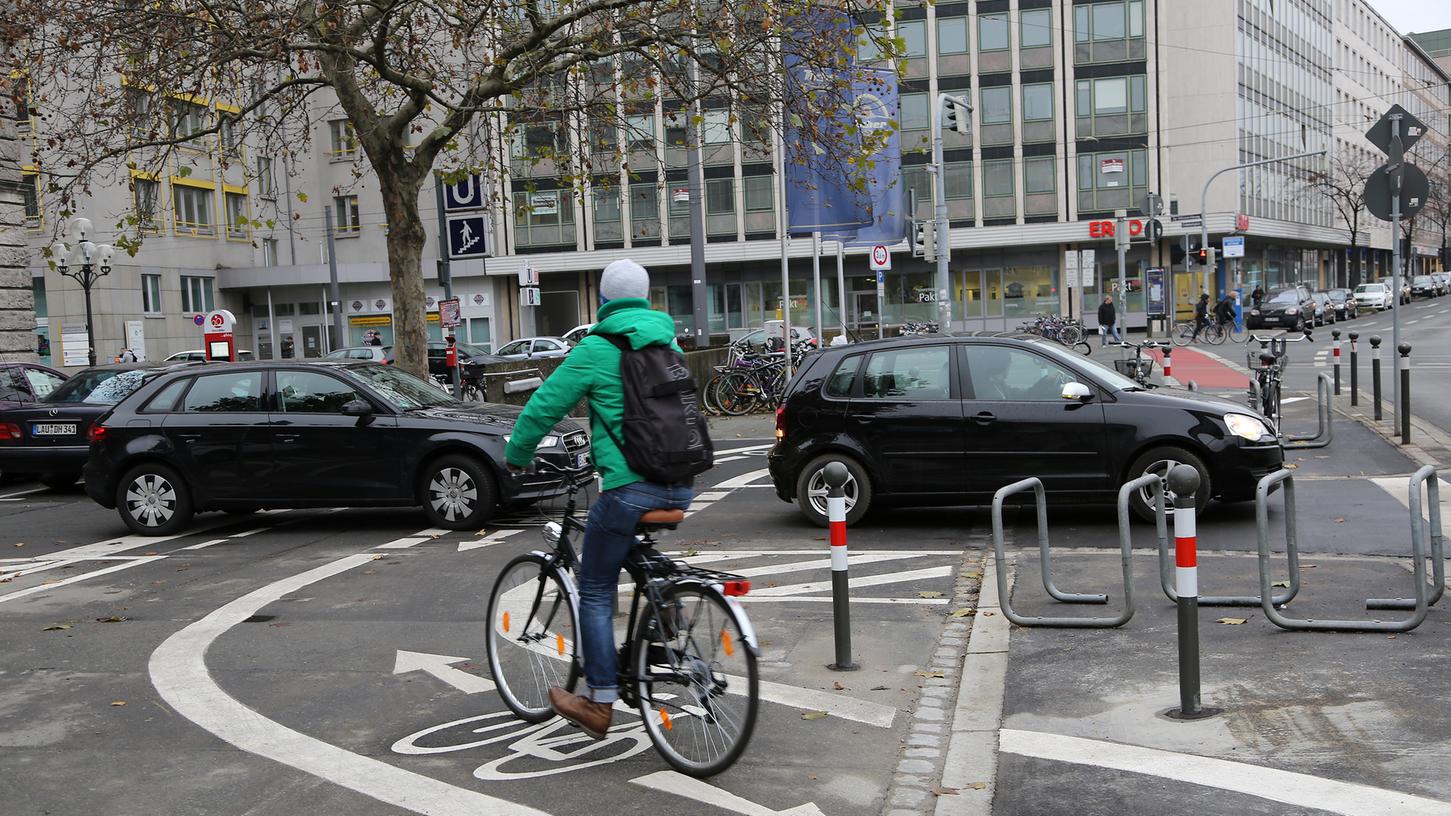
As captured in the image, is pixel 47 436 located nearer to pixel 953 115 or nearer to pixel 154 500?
pixel 154 500

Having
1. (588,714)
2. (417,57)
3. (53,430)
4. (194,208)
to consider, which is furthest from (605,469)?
(194,208)

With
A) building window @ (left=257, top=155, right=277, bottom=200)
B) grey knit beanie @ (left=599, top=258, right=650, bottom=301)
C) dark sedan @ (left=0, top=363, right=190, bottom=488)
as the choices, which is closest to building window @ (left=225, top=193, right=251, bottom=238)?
building window @ (left=257, top=155, right=277, bottom=200)

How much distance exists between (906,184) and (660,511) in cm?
5234

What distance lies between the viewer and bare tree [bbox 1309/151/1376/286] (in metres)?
74.8

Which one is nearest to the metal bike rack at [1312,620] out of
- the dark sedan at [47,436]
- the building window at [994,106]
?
the dark sedan at [47,436]

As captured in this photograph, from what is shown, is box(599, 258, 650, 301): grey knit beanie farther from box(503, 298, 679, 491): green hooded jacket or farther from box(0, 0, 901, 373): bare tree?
box(0, 0, 901, 373): bare tree

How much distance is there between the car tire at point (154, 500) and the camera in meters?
12.8

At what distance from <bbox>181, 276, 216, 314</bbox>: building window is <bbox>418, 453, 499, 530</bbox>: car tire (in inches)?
1914

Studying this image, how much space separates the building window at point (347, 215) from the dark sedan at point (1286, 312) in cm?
3779

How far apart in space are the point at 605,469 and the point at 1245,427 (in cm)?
700

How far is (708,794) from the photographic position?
5078 mm

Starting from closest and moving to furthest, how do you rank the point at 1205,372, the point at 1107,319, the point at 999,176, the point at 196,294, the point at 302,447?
the point at 302,447
the point at 1205,372
the point at 1107,319
the point at 999,176
the point at 196,294

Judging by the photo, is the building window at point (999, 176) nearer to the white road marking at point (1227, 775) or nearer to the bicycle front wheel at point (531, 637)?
the bicycle front wheel at point (531, 637)

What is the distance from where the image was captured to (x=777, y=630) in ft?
25.5
